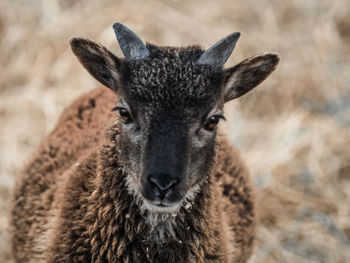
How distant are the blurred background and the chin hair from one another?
2917 mm

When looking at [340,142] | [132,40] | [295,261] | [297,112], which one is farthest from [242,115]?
[132,40]

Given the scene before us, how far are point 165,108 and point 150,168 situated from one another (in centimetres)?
41

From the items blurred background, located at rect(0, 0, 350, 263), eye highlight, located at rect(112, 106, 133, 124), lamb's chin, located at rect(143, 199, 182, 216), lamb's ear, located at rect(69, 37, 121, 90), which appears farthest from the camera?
blurred background, located at rect(0, 0, 350, 263)

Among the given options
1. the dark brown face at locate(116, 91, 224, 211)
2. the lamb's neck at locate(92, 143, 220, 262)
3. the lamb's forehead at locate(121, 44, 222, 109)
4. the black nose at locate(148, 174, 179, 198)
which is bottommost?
the lamb's neck at locate(92, 143, 220, 262)

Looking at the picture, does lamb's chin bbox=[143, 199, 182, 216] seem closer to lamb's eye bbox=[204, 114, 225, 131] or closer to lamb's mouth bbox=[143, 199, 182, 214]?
lamb's mouth bbox=[143, 199, 182, 214]

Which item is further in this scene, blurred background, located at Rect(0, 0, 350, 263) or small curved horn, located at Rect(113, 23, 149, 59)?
blurred background, located at Rect(0, 0, 350, 263)

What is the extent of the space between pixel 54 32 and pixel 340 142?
212 inches

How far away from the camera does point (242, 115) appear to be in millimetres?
8383

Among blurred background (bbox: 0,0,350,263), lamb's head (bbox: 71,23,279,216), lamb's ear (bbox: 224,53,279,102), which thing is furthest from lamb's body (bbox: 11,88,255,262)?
blurred background (bbox: 0,0,350,263)

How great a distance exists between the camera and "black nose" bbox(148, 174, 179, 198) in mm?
3201

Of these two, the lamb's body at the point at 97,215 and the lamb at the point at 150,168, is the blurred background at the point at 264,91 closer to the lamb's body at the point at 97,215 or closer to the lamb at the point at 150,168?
the lamb's body at the point at 97,215

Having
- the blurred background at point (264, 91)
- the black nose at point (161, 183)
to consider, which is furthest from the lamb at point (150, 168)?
the blurred background at point (264, 91)

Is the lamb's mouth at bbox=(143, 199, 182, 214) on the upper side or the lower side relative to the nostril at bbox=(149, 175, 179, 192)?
lower

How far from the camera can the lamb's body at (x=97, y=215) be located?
3.61 metres
